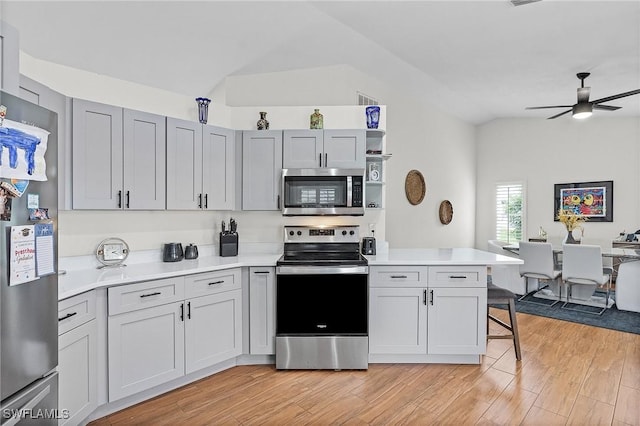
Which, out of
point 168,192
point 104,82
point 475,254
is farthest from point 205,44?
point 475,254

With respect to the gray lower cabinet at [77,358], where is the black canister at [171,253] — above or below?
above

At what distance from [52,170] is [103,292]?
877 millimetres

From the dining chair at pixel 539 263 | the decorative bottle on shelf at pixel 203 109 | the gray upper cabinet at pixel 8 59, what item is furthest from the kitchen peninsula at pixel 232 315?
the dining chair at pixel 539 263

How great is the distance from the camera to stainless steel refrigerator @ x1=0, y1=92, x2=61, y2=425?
4.42ft

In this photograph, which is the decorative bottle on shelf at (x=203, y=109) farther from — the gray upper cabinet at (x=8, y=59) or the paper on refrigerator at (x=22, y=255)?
the paper on refrigerator at (x=22, y=255)

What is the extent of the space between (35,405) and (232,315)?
4.52 ft

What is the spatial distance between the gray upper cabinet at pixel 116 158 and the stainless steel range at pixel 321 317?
126 centimetres

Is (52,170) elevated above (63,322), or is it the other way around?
(52,170)

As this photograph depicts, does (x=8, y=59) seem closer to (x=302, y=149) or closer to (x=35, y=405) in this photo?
(x=35, y=405)

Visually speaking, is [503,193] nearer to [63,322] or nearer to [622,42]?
[622,42]

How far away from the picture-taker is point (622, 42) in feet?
11.3

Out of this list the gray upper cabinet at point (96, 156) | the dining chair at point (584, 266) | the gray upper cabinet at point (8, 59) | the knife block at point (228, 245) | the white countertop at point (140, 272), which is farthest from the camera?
the dining chair at point (584, 266)

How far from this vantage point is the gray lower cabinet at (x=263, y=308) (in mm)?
2805

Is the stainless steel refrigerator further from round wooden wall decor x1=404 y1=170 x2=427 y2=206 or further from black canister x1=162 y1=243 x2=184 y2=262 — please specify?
round wooden wall decor x1=404 y1=170 x2=427 y2=206
